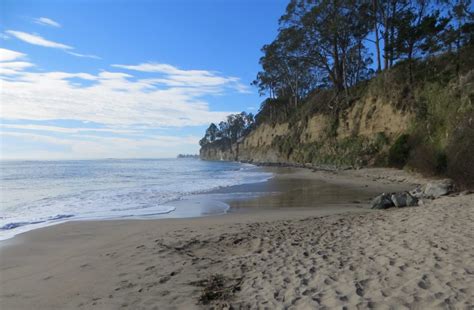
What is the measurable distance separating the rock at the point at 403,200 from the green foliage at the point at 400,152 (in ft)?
43.0

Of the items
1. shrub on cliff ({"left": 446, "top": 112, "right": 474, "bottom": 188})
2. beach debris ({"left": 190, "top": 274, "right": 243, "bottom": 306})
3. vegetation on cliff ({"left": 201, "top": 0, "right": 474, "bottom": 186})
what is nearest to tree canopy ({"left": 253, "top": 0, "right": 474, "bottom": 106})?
vegetation on cliff ({"left": 201, "top": 0, "right": 474, "bottom": 186})

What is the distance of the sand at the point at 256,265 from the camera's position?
13.0ft

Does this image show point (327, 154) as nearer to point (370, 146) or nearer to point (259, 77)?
point (370, 146)

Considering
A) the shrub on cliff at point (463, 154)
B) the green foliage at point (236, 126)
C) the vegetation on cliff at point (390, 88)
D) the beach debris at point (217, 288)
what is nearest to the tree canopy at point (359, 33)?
the vegetation on cliff at point (390, 88)

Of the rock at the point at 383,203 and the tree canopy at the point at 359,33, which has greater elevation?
the tree canopy at the point at 359,33

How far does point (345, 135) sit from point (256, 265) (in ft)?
103

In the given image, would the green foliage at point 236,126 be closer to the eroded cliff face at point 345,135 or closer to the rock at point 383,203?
the eroded cliff face at point 345,135

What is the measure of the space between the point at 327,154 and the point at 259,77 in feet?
96.7

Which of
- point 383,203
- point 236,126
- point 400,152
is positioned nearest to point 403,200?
point 383,203

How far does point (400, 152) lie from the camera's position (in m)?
22.8

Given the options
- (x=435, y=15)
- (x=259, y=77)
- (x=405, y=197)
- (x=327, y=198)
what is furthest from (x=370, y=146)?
(x=259, y=77)

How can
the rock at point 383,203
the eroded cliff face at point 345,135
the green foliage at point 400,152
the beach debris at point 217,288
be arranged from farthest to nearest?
the eroded cliff face at point 345,135 → the green foliage at point 400,152 → the rock at point 383,203 → the beach debris at point 217,288

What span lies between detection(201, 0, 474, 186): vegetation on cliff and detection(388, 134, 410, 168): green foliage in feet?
0.21

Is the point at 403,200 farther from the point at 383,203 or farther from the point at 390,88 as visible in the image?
the point at 390,88
